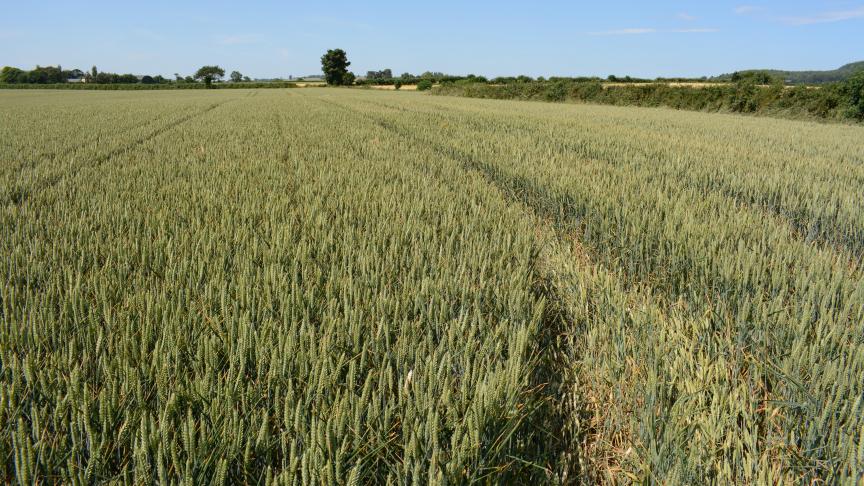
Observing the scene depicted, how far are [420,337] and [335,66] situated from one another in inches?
3538

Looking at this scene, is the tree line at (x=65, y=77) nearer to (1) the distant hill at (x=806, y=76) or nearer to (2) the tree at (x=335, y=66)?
(2) the tree at (x=335, y=66)

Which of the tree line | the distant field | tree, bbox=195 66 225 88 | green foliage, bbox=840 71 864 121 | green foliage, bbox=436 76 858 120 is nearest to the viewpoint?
the distant field

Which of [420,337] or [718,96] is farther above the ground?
[718,96]

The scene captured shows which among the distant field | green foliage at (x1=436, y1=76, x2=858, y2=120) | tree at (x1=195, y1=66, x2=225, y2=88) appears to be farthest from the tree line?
the distant field

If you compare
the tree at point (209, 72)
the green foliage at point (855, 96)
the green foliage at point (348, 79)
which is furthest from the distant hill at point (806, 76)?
the tree at point (209, 72)

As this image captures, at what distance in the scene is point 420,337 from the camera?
1567 millimetres

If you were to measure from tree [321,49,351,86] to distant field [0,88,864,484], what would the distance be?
8500 centimetres

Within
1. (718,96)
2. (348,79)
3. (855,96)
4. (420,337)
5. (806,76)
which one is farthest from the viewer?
(806,76)

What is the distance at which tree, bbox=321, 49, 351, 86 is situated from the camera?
84.1m

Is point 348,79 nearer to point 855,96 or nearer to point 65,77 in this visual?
point 65,77

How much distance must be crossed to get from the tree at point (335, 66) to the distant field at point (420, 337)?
8500 centimetres

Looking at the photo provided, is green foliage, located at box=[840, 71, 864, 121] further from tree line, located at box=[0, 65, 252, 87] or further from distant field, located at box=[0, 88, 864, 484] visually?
tree line, located at box=[0, 65, 252, 87]

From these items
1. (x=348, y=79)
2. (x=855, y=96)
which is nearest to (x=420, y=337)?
(x=855, y=96)

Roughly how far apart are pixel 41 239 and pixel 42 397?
1.58m
